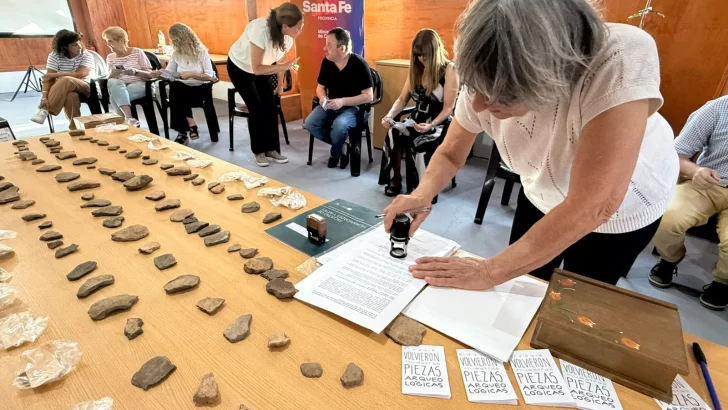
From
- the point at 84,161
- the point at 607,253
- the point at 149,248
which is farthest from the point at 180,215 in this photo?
the point at 607,253

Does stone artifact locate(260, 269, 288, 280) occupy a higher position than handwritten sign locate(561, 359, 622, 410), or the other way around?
stone artifact locate(260, 269, 288, 280)

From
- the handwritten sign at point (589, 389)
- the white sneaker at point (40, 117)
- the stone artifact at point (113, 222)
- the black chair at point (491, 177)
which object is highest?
the stone artifact at point (113, 222)

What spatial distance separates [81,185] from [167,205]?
15.9 inches

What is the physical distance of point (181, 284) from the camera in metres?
0.88

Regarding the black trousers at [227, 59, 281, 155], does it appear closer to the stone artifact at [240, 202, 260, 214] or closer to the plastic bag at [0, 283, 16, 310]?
the stone artifact at [240, 202, 260, 214]

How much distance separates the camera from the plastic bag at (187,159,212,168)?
1.60 meters

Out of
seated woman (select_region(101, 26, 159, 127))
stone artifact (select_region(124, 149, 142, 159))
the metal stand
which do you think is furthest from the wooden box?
the metal stand

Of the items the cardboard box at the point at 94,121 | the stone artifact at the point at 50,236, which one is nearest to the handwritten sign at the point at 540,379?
the stone artifact at the point at 50,236

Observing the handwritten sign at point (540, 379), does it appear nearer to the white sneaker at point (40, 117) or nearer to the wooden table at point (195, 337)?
the wooden table at point (195, 337)

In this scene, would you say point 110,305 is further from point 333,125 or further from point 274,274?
point 333,125

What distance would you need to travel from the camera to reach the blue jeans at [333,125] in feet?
10.8

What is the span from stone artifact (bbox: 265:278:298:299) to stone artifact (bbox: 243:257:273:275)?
0.06m

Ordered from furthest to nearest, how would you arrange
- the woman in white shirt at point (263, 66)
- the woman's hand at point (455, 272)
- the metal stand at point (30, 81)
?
the metal stand at point (30, 81)
the woman in white shirt at point (263, 66)
the woman's hand at point (455, 272)

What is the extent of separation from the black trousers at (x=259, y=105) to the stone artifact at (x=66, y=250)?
2.48m
